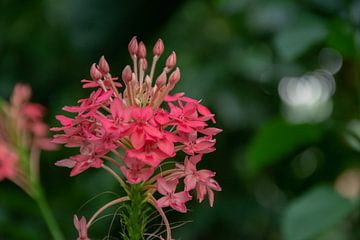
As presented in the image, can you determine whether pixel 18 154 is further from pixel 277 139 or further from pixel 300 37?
pixel 300 37

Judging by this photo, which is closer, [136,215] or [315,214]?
[136,215]

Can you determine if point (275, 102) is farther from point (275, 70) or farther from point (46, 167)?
point (46, 167)

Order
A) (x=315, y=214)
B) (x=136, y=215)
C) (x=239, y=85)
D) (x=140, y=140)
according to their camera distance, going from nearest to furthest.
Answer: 1. (x=140, y=140)
2. (x=136, y=215)
3. (x=315, y=214)
4. (x=239, y=85)

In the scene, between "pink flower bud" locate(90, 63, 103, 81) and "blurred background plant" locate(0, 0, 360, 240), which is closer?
"pink flower bud" locate(90, 63, 103, 81)

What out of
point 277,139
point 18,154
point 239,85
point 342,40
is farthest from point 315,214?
point 239,85

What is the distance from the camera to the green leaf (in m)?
1.62

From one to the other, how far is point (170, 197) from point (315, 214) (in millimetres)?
876

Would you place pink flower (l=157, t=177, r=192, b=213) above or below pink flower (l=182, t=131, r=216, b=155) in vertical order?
below

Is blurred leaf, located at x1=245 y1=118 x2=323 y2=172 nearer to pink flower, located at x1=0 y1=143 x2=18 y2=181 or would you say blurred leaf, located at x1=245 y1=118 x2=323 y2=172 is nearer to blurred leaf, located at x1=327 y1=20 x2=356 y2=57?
blurred leaf, located at x1=327 y1=20 x2=356 y2=57

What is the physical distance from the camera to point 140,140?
0.87 meters

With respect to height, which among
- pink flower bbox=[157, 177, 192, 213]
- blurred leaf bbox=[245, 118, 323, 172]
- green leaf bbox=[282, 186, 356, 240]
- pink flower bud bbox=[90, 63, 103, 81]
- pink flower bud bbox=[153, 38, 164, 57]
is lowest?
green leaf bbox=[282, 186, 356, 240]

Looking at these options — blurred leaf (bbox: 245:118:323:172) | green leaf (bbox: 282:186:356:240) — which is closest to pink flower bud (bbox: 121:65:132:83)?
green leaf (bbox: 282:186:356:240)

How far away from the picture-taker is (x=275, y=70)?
8.58 ft

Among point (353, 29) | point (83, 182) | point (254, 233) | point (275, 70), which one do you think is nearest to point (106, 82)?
point (353, 29)
